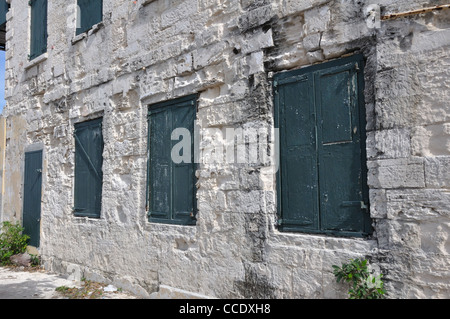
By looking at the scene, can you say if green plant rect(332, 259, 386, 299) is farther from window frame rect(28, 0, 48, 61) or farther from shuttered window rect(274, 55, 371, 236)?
window frame rect(28, 0, 48, 61)

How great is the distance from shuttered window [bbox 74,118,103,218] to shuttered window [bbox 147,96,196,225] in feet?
3.66

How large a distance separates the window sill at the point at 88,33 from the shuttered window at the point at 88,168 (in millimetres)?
1272

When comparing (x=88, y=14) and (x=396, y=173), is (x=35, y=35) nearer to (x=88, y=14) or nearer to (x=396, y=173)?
(x=88, y=14)

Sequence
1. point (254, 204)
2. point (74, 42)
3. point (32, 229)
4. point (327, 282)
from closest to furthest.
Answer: point (327, 282), point (254, 204), point (74, 42), point (32, 229)

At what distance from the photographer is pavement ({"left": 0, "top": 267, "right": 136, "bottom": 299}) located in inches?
194

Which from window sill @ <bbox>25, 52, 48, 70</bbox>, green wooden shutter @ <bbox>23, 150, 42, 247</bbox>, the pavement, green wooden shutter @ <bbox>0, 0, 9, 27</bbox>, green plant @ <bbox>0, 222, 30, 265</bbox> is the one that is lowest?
the pavement

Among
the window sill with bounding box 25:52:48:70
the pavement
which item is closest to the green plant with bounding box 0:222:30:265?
the pavement

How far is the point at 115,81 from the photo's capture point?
5.37 meters

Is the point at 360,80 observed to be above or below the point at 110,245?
above

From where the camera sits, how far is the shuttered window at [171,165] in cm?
443

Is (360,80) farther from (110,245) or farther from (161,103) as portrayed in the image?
(110,245)

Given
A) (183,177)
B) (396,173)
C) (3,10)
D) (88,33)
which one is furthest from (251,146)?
(3,10)
